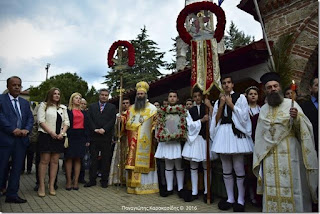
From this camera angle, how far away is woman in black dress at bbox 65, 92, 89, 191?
516cm

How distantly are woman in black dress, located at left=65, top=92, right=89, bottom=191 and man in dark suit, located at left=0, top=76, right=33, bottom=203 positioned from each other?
0.95m

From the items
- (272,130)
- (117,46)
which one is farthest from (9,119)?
(272,130)

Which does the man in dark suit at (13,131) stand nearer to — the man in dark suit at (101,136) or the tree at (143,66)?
the man in dark suit at (101,136)

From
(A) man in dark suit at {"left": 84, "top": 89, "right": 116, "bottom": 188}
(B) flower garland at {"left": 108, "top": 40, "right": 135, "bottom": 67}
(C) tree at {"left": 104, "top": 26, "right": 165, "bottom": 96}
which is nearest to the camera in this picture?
(A) man in dark suit at {"left": 84, "top": 89, "right": 116, "bottom": 188}

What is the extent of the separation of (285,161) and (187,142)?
5.35 ft

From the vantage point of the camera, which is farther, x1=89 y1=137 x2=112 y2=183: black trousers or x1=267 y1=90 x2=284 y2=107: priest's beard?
x1=89 y1=137 x2=112 y2=183: black trousers

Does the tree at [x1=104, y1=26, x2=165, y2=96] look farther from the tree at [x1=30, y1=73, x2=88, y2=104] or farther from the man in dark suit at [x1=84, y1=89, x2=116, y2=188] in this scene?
the man in dark suit at [x1=84, y1=89, x2=116, y2=188]

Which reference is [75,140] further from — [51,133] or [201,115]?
[201,115]

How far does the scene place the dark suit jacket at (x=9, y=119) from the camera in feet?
13.3

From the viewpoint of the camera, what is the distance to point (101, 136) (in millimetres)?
5566

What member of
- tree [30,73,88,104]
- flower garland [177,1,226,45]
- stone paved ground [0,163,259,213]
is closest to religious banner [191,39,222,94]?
flower garland [177,1,226,45]

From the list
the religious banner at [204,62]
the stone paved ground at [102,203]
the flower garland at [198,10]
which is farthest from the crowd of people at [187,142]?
the flower garland at [198,10]

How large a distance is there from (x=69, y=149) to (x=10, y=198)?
134cm

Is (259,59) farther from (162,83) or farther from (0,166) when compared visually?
(0,166)
